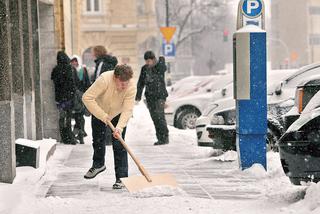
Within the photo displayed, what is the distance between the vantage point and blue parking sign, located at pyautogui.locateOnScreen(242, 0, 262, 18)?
34.7 ft

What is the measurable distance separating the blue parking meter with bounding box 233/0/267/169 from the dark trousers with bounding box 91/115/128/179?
1717 mm

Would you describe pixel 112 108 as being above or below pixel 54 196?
above

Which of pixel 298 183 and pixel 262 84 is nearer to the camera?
pixel 298 183

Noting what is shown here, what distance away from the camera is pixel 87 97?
9.10 meters

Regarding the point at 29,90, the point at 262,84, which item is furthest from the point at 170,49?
the point at 262,84

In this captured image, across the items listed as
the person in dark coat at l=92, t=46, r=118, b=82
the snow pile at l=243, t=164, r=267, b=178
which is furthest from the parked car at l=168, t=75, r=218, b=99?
the snow pile at l=243, t=164, r=267, b=178

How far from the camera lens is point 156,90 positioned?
1534 centimetres

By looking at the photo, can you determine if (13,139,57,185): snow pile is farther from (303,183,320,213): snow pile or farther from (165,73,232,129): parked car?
(165,73,232,129): parked car

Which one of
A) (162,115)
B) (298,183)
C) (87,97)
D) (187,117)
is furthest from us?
(187,117)

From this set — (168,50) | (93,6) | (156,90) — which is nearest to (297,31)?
(93,6)

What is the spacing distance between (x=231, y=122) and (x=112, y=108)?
307cm

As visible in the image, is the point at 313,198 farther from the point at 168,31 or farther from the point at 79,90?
the point at 168,31

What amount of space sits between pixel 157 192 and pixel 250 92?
2538 mm

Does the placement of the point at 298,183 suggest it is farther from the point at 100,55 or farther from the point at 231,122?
the point at 100,55
